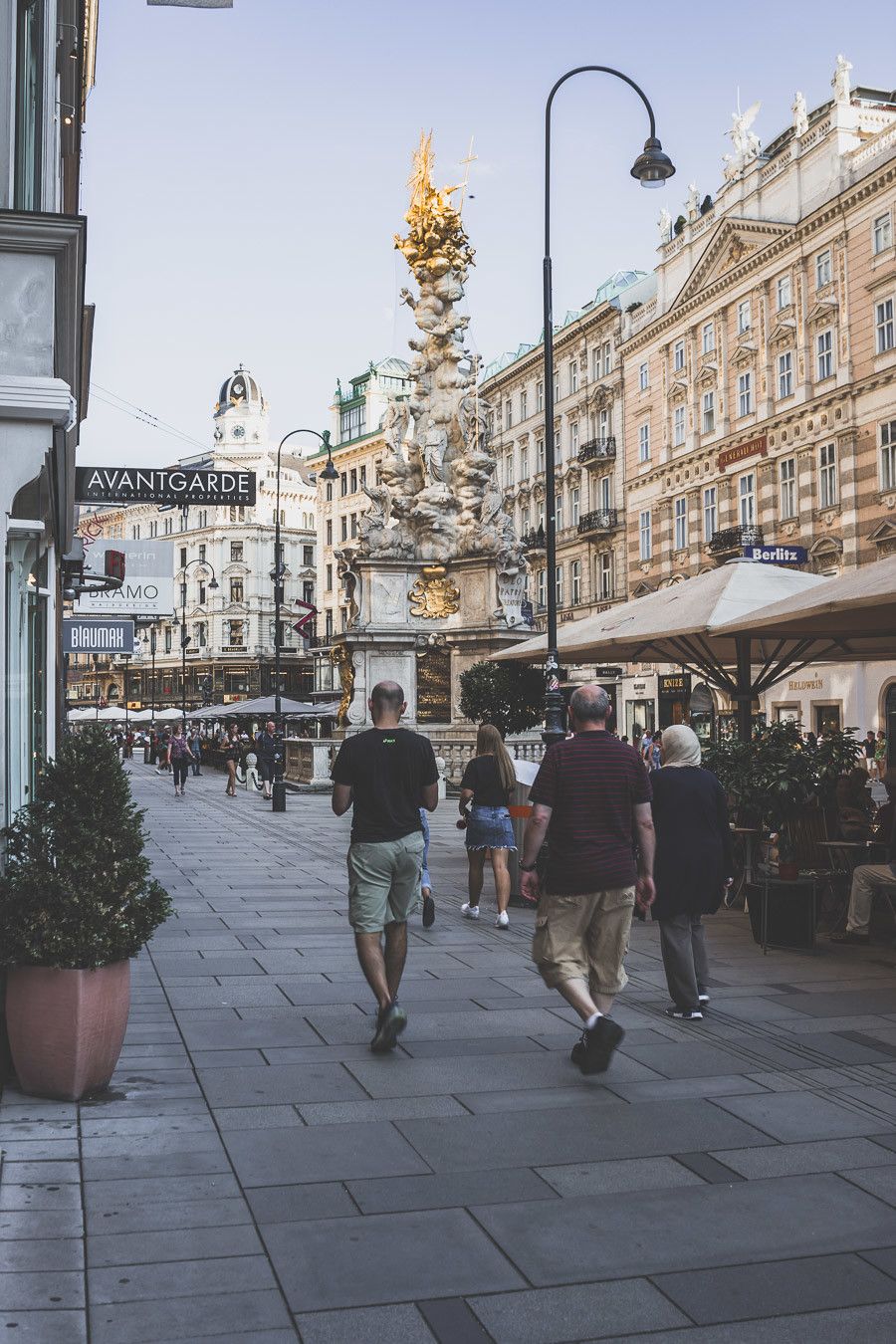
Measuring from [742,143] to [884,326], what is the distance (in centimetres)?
1298

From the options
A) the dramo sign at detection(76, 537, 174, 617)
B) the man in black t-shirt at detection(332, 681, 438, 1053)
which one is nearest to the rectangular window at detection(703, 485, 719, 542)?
the dramo sign at detection(76, 537, 174, 617)

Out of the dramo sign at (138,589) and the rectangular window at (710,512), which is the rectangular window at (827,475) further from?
the dramo sign at (138,589)

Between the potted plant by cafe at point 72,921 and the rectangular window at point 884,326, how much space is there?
35430 millimetres

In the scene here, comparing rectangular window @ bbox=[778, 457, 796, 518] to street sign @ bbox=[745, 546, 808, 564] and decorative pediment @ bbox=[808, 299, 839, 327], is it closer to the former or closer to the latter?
street sign @ bbox=[745, 546, 808, 564]

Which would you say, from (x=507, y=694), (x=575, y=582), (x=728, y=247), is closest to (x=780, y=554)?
(x=728, y=247)

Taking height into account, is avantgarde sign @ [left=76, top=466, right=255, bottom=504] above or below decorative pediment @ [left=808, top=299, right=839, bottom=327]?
below

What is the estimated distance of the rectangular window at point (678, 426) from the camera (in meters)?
51.5

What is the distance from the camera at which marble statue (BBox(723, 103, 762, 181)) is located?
4725 cm

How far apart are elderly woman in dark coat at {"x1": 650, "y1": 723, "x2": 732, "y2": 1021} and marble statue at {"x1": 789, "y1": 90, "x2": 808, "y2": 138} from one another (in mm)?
40006

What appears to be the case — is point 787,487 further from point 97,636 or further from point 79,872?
point 79,872

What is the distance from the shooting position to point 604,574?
59469mm

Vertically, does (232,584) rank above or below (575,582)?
above

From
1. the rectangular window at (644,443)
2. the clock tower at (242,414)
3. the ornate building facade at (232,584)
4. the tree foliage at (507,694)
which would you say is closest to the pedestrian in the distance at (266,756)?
the tree foliage at (507,694)

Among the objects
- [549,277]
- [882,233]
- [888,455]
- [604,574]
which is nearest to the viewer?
[549,277]
